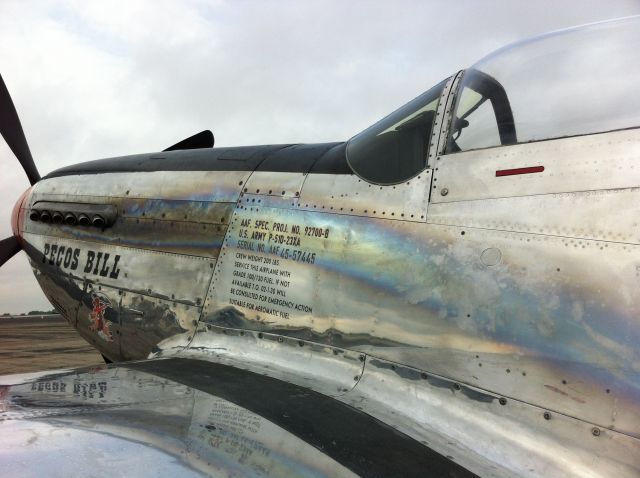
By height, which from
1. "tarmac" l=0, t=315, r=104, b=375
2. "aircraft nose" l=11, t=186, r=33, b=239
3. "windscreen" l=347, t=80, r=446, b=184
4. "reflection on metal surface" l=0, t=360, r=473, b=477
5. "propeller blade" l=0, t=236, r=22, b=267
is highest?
"windscreen" l=347, t=80, r=446, b=184

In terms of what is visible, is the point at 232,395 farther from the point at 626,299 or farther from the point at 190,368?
the point at 626,299

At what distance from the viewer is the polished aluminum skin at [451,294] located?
89.9 inches

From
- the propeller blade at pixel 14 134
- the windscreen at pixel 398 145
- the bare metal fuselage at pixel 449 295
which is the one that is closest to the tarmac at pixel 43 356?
the propeller blade at pixel 14 134

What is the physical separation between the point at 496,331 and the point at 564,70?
4.79 ft

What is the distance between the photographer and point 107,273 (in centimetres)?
468

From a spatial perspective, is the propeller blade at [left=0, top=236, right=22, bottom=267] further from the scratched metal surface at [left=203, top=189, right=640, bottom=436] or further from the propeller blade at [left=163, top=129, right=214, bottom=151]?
the scratched metal surface at [left=203, top=189, right=640, bottom=436]

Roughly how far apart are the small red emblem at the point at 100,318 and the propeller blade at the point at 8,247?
1818 millimetres

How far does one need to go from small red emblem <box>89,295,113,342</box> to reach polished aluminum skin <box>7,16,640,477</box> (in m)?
0.77

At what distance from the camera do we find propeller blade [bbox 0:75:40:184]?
659 cm

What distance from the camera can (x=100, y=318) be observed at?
15.5 ft

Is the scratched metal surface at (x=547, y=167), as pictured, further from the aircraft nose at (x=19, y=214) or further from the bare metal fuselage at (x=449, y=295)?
the aircraft nose at (x=19, y=214)

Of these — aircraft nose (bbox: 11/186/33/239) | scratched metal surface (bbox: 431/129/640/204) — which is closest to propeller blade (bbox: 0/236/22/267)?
aircraft nose (bbox: 11/186/33/239)

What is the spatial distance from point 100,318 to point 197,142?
2607 mm

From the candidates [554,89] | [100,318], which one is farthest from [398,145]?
[100,318]
